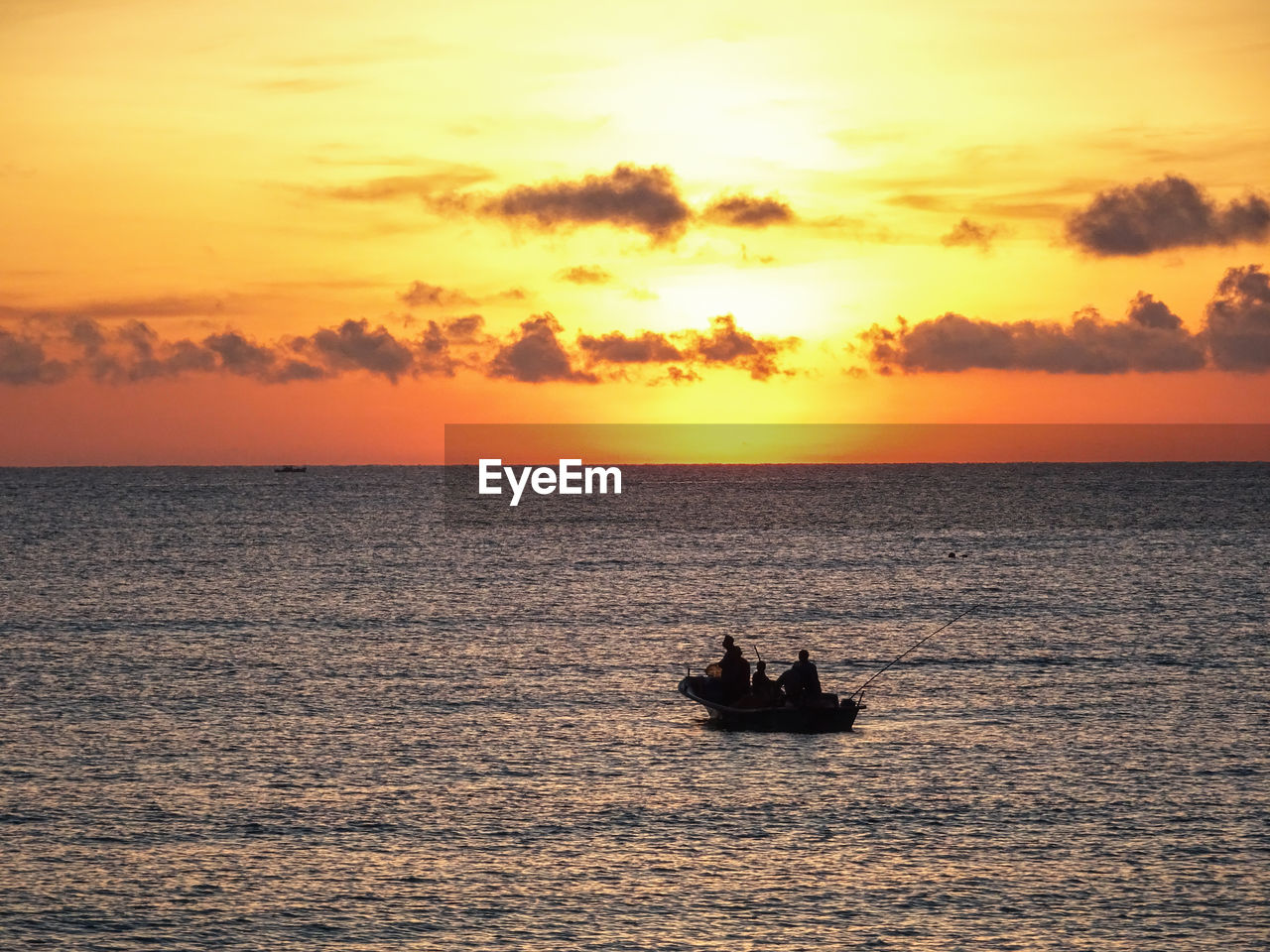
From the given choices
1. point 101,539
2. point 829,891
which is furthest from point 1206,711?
point 101,539

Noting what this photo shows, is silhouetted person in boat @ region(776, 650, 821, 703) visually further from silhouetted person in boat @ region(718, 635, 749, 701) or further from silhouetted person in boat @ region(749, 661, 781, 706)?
silhouetted person in boat @ region(718, 635, 749, 701)

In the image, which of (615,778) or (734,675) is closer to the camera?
(615,778)

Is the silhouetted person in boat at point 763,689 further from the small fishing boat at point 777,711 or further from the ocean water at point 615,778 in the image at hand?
the ocean water at point 615,778

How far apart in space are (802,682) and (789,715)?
1.04 metres

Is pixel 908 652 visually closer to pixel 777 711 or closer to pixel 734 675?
pixel 734 675

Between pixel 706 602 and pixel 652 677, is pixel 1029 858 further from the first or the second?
pixel 706 602

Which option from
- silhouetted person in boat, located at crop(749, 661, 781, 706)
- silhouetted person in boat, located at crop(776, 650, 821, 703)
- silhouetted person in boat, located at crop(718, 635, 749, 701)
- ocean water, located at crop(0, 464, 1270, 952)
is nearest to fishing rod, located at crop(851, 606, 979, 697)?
ocean water, located at crop(0, 464, 1270, 952)

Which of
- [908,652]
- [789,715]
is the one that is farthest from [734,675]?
[908,652]

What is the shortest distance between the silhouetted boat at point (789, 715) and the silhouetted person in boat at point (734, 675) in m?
0.28

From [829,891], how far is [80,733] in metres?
24.7

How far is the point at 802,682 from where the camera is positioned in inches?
1646

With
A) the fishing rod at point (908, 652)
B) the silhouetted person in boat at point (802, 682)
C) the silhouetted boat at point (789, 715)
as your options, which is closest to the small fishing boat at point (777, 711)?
the silhouetted boat at point (789, 715)

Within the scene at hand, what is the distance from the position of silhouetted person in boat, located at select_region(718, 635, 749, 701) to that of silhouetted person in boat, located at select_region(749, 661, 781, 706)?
1.00 ft

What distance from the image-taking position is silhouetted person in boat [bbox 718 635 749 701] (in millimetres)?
43281
